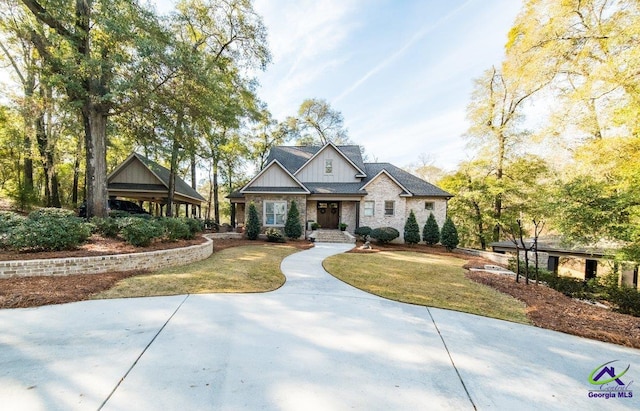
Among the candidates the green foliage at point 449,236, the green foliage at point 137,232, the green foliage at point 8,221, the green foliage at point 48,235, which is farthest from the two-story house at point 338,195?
the green foliage at point 8,221

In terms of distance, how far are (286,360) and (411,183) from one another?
57.6 ft

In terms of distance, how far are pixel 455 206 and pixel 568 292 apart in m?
12.7

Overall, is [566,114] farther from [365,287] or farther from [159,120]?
[159,120]

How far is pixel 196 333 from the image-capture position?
3590 mm

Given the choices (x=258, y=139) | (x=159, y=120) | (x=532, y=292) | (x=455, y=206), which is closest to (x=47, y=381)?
(x=532, y=292)

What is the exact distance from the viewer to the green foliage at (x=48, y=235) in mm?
6439

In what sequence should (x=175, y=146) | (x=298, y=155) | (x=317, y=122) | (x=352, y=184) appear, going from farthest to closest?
1. (x=317, y=122)
2. (x=298, y=155)
3. (x=352, y=184)
4. (x=175, y=146)

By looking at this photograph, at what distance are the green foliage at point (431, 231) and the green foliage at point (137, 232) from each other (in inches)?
583

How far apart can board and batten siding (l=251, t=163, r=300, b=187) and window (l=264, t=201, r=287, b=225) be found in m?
1.23

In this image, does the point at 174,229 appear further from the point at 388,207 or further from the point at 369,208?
the point at 388,207

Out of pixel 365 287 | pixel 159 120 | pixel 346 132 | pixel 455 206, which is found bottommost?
pixel 365 287

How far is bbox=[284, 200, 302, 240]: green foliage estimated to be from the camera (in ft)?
52.0

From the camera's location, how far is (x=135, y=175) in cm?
1767

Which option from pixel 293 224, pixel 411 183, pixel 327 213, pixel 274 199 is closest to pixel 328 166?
pixel 327 213
